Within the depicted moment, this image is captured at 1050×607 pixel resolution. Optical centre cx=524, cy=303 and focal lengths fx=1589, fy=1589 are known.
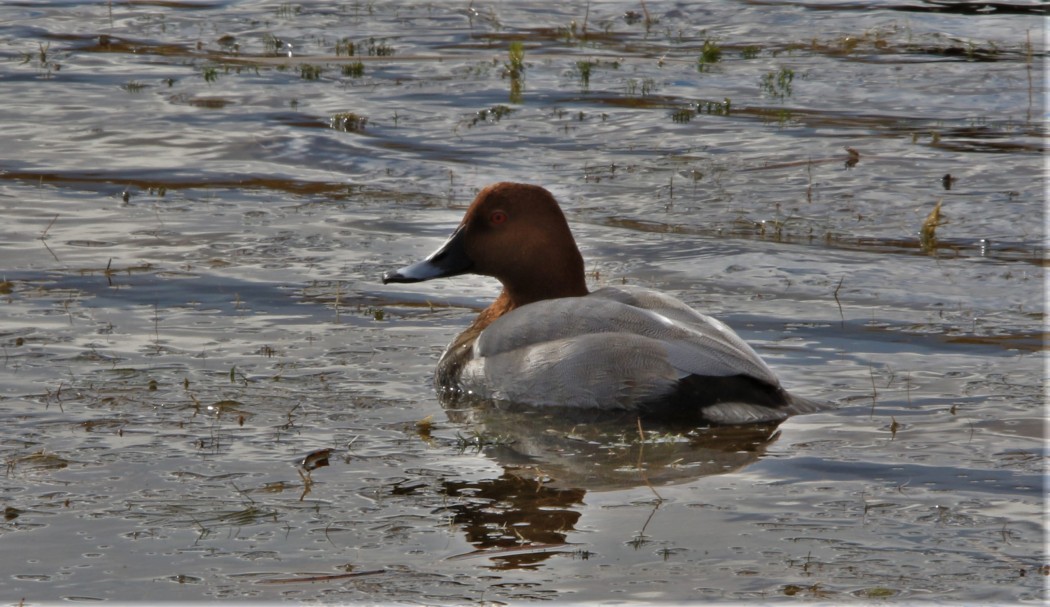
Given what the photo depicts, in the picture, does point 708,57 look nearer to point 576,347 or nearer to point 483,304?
point 483,304

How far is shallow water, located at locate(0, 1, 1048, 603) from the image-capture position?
210 inches

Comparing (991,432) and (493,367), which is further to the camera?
(493,367)

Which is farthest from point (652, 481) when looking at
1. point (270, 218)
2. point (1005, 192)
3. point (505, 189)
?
point (1005, 192)

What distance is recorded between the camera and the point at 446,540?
215 inches

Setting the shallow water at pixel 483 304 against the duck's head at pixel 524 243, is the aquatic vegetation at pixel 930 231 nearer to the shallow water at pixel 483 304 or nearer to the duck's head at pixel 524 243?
the shallow water at pixel 483 304

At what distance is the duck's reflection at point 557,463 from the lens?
5566 millimetres

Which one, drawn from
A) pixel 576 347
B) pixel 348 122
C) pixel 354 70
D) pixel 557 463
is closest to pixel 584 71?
pixel 354 70

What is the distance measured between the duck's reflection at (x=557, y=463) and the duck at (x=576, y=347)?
0.09 m

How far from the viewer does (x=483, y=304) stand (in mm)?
9430

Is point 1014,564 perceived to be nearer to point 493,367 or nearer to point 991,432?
point 991,432

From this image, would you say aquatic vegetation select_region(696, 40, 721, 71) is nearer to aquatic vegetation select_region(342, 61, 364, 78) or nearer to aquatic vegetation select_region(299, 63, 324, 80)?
aquatic vegetation select_region(342, 61, 364, 78)

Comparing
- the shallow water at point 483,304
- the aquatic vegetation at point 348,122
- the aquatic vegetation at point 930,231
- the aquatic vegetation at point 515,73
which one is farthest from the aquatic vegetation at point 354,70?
the aquatic vegetation at point 930,231

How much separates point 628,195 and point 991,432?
18.7 ft

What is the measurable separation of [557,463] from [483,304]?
120 inches
